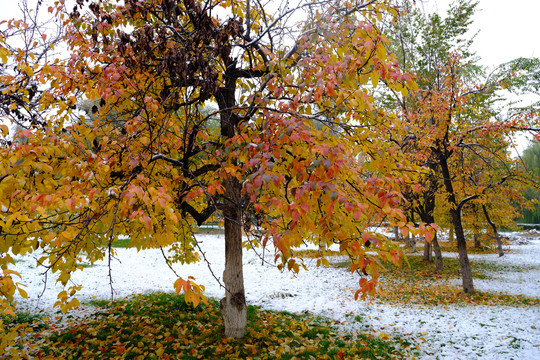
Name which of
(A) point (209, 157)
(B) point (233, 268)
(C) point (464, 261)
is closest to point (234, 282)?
(B) point (233, 268)

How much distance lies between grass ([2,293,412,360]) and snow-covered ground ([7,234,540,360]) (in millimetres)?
628

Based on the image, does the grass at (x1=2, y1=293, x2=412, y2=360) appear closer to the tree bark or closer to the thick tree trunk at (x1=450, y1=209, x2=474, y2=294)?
the tree bark

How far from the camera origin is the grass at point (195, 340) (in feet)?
14.4

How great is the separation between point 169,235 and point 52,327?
4403 millimetres

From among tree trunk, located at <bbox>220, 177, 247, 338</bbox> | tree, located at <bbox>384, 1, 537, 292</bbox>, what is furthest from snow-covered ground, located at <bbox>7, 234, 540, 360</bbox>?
tree, located at <bbox>384, 1, 537, 292</bbox>

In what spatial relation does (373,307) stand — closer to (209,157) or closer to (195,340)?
(195,340)

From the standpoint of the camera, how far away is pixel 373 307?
7250 millimetres

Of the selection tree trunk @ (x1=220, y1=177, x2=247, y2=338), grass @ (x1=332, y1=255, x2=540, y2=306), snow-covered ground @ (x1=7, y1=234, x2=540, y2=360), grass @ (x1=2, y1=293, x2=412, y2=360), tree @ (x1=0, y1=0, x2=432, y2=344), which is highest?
tree @ (x1=0, y1=0, x2=432, y2=344)

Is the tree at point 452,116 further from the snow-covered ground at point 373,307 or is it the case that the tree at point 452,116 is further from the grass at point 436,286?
the snow-covered ground at point 373,307

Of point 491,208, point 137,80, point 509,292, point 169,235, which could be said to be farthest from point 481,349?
point 491,208

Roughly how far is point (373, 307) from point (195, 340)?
4.43 metres

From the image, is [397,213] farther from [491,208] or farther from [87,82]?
[491,208]

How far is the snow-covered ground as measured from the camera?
497 cm

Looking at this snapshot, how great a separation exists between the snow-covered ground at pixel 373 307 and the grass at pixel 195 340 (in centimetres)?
63
